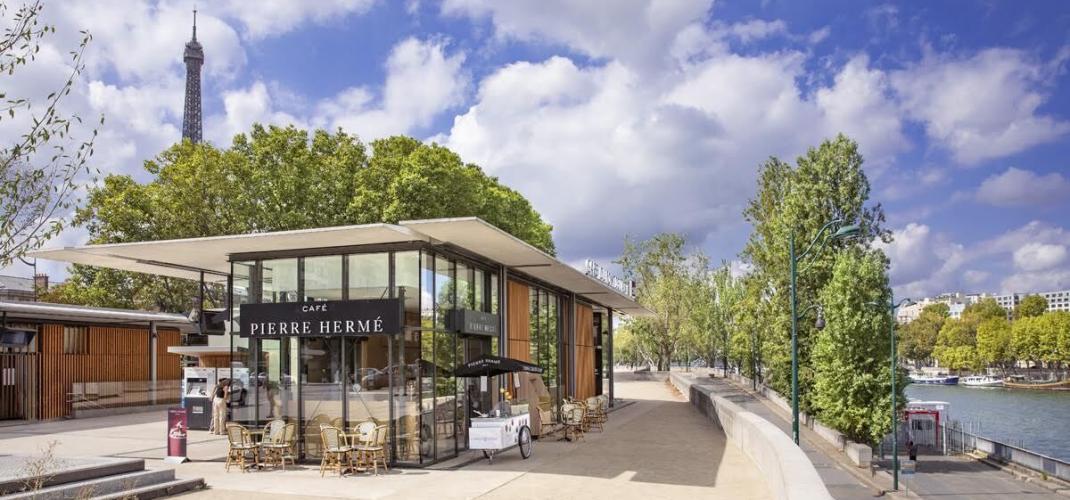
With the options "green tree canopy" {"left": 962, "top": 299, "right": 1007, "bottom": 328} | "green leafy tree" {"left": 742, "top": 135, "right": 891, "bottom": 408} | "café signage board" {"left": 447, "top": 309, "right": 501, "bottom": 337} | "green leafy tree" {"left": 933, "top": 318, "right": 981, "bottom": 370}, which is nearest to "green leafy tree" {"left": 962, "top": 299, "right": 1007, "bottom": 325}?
"green tree canopy" {"left": 962, "top": 299, "right": 1007, "bottom": 328}

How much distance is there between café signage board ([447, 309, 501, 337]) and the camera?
18.5 metres

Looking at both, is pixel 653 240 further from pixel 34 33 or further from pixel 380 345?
pixel 34 33

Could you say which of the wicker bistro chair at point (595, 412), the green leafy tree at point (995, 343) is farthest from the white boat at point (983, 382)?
the wicker bistro chair at point (595, 412)

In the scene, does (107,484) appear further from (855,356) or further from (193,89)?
(193,89)

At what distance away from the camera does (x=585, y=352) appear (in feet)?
110

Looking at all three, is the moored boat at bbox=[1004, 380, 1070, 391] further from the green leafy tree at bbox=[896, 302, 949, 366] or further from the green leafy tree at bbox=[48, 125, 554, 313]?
the green leafy tree at bbox=[48, 125, 554, 313]

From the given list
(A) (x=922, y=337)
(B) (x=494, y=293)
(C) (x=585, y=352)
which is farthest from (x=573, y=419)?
(A) (x=922, y=337)

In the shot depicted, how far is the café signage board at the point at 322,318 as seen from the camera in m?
16.5

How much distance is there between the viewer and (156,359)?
34.6m

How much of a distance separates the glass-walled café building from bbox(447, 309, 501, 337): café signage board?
3 centimetres

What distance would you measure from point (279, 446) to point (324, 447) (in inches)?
35.3

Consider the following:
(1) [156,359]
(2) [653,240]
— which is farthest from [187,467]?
(2) [653,240]

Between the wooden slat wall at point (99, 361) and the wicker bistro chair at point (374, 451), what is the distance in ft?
59.7

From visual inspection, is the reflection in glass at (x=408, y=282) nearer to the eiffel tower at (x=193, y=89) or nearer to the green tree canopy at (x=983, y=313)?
the eiffel tower at (x=193, y=89)
